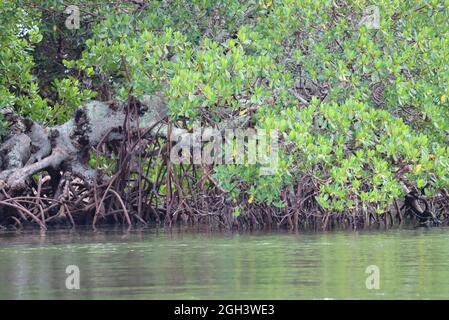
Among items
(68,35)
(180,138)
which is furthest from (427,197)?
(68,35)

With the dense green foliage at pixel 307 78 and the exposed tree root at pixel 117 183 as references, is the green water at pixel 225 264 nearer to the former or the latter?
the dense green foliage at pixel 307 78

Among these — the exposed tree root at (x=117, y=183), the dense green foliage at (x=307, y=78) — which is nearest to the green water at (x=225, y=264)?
the dense green foliage at (x=307, y=78)

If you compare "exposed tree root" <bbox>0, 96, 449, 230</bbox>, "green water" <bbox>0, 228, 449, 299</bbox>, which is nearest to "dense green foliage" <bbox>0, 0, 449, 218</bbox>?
"exposed tree root" <bbox>0, 96, 449, 230</bbox>

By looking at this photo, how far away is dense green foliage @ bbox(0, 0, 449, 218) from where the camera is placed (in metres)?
13.2

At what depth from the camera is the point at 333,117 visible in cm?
1308

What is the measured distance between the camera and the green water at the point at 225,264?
8070 mm

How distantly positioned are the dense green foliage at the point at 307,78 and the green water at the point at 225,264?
0.67 m

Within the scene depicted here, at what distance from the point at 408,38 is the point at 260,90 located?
1736 mm

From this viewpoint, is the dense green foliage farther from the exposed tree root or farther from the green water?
the green water

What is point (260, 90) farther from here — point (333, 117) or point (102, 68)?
point (102, 68)

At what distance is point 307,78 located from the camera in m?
14.4

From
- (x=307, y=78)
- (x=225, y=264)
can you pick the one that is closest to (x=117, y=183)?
(x=307, y=78)

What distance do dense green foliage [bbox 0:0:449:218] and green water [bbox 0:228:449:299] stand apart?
2.20 ft
